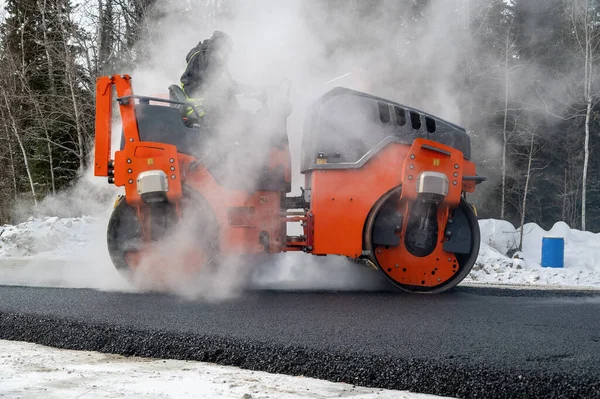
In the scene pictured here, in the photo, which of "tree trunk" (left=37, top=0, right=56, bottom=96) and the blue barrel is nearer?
the blue barrel

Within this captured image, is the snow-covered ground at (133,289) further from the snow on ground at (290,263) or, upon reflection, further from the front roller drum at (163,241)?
the front roller drum at (163,241)

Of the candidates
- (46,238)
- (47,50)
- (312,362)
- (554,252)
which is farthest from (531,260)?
(47,50)

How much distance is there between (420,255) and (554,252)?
5.88 metres

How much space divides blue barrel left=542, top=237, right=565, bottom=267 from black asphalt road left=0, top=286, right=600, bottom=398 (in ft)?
17.5

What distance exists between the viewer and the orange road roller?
199 inches

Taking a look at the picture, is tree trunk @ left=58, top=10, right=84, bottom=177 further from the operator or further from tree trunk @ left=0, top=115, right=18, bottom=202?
the operator

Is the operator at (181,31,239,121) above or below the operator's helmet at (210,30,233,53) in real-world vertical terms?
below

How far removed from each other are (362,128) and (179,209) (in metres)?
1.61

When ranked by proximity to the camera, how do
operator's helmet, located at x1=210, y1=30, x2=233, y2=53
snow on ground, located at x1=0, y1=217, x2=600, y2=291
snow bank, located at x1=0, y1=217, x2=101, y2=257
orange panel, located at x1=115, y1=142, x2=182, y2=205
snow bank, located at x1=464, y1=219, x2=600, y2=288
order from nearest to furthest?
orange panel, located at x1=115, y1=142, x2=182, y2=205 → operator's helmet, located at x1=210, y1=30, x2=233, y2=53 → snow on ground, located at x1=0, y1=217, x2=600, y2=291 → snow bank, located at x1=464, y1=219, x2=600, y2=288 → snow bank, located at x1=0, y1=217, x2=101, y2=257

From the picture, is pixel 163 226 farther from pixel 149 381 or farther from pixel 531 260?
pixel 531 260

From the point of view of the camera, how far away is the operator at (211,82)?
554cm

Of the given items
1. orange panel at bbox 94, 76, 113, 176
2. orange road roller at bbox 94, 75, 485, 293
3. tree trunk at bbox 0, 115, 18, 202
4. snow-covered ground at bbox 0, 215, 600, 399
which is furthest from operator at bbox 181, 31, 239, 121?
tree trunk at bbox 0, 115, 18, 202

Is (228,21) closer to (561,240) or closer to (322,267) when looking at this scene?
(322,267)

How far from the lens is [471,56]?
9688mm
